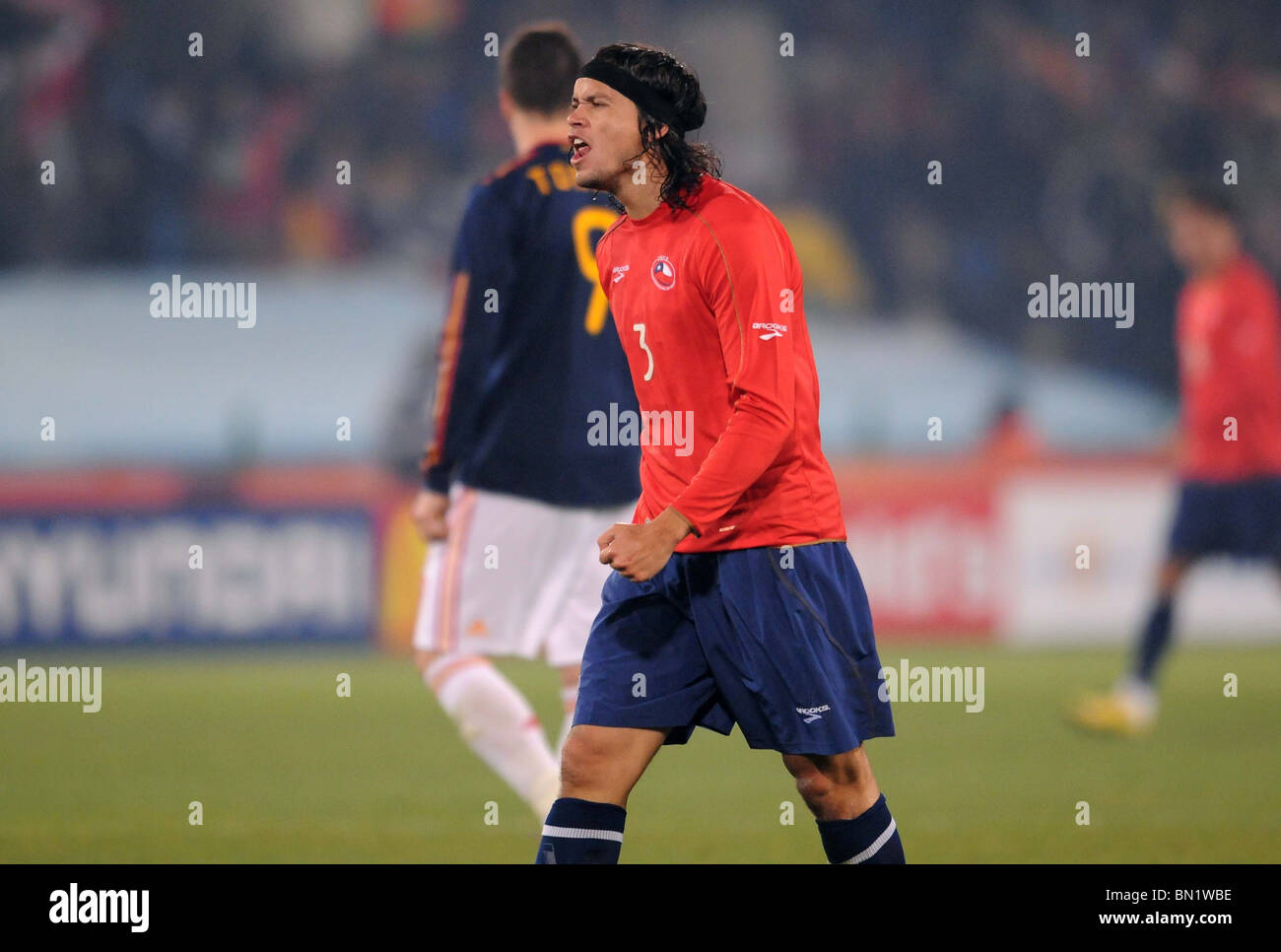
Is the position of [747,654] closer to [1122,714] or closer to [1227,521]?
[1122,714]

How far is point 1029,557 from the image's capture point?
9.89 meters

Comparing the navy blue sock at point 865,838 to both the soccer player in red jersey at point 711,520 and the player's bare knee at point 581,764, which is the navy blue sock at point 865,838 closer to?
the soccer player in red jersey at point 711,520

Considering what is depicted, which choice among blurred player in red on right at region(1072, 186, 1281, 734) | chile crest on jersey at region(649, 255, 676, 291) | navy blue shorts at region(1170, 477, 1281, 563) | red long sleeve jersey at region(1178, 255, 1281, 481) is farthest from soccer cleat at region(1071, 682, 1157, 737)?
chile crest on jersey at region(649, 255, 676, 291)

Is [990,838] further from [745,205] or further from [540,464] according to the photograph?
[745,205]

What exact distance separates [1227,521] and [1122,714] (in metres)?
1.09

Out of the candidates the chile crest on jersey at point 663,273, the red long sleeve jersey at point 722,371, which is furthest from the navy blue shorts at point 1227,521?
the chile crest on jersey at point 663,273

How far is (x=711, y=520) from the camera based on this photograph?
299cm

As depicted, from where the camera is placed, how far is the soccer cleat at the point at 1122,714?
6828 mm

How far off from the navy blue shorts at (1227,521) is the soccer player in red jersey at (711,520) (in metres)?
4.44

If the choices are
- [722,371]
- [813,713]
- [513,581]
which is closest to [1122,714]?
[513,581]

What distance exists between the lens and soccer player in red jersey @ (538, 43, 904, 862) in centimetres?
303

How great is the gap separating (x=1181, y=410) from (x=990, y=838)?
8.36 metres

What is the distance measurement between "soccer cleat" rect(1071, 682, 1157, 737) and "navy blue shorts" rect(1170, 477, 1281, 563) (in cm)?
69
